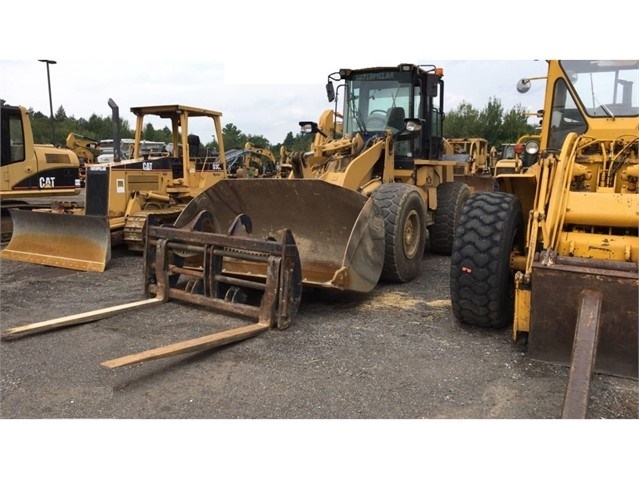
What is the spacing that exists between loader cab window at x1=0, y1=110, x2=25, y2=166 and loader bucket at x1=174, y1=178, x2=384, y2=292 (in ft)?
19.2

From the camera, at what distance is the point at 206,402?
3.28 metres

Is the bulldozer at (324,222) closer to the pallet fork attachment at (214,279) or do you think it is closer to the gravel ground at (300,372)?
the pallet fork attachment at (214,279)

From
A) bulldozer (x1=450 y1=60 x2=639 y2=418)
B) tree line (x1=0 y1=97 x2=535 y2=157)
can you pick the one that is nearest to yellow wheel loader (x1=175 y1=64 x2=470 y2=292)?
bulldozer (x1=450 y1=60 x2=639 y2=418)

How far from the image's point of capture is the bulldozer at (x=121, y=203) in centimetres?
745

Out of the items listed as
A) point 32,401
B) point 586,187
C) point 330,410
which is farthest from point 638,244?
point 32,401

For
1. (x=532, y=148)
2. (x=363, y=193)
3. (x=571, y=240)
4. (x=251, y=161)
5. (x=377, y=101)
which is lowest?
(x=571, y=240)

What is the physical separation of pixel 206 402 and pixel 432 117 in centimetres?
623

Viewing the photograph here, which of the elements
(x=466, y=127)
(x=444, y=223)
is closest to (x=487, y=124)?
(x=466, y=127)

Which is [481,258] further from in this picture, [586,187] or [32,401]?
[32,401]

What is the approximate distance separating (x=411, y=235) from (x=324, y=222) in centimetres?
138

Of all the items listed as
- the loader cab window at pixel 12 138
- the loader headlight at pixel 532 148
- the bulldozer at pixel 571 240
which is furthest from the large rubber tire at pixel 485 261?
the loader cab window at pixel 12 138

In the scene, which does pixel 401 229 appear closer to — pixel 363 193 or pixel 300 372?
pixel 363 193

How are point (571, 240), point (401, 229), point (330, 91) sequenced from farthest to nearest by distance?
point (330, 91), point (401, 229), point (571, 240)

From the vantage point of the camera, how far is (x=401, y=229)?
6.14 metres
